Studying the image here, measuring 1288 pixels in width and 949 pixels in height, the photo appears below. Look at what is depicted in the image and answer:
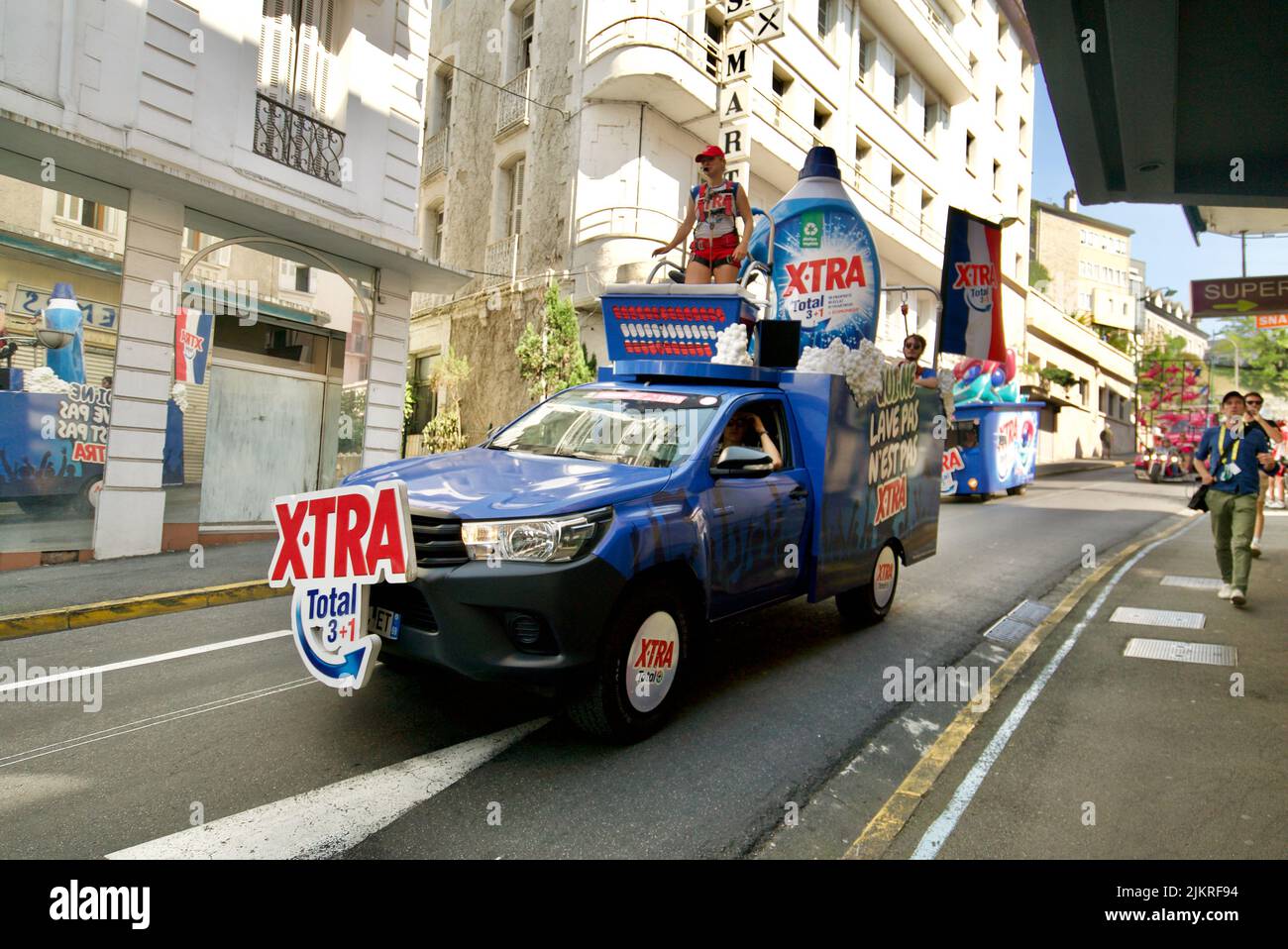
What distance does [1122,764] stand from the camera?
12.7ft

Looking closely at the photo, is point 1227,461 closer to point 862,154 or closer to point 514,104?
point 514,104

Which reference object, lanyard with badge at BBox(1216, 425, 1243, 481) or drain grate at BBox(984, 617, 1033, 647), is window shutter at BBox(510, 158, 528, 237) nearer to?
lanyard with badge at BBox(1216, 425, 1243, 481)

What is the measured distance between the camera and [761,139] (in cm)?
1784

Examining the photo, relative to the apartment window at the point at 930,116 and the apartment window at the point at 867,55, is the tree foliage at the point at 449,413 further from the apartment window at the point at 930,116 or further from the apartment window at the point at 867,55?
the apartment window at the point at 930,116

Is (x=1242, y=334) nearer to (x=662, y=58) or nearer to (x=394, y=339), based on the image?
(x=662, y=58)

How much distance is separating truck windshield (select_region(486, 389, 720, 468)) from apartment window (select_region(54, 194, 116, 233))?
20.8 ft

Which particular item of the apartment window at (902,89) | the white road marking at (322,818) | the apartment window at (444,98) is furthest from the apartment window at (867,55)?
the white road marking at (322,818)

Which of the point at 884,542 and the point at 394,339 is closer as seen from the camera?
the point at 884,542

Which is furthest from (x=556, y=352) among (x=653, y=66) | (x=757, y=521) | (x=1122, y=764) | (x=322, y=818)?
(x=322, y=818)

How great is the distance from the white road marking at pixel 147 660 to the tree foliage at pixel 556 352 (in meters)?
11.2

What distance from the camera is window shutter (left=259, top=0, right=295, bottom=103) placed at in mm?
10000

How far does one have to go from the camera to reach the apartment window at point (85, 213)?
812 centimetres
